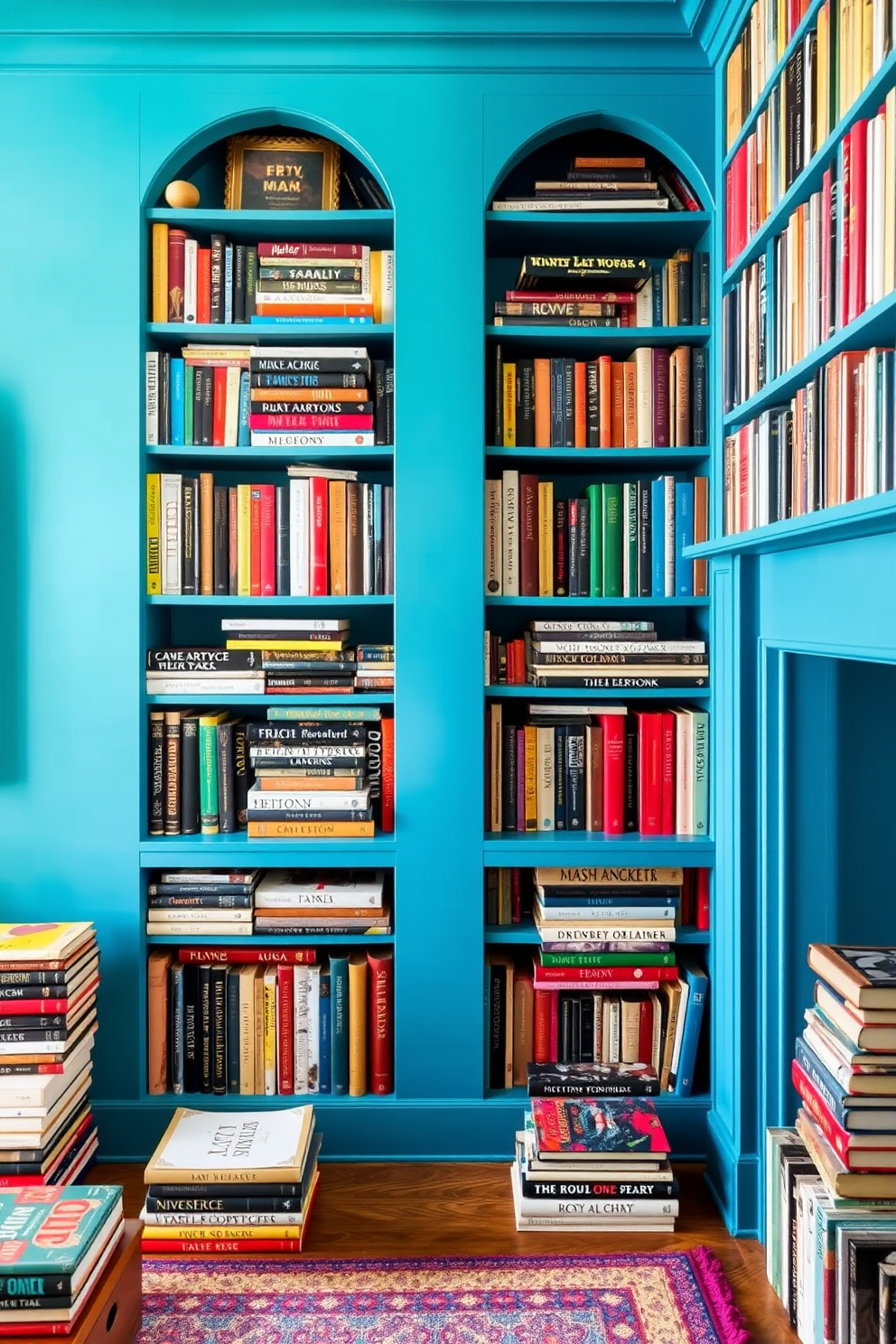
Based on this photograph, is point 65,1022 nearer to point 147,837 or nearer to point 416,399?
point 147,837

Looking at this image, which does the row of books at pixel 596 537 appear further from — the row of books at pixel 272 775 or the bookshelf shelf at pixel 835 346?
the row of books at pixel 272 775

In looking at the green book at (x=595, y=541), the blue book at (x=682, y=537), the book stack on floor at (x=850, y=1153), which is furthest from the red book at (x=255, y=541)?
the book stack on floor at (x=850, y=1153)

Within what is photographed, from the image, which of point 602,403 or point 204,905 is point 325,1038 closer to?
point 204,905

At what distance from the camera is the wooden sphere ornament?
2432 mm

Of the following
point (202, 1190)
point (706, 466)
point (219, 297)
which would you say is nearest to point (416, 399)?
point (219, 297)

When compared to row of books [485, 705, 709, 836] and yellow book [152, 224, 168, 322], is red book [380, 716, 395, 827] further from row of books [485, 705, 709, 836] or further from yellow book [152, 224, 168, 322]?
yellow book [152, 224, 168, 322]

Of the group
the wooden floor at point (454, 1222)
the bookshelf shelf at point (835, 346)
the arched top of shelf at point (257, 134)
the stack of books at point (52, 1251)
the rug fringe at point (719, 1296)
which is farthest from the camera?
the arched top of shelf at point (257, 134)

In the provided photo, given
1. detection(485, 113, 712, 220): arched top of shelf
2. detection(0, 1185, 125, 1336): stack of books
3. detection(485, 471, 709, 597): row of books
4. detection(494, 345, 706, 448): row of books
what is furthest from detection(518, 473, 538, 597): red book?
detection(0, 1185, 125, 1336): stack of books

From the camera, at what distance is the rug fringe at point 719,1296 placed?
1796mm

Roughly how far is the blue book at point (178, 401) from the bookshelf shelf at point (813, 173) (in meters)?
1.30

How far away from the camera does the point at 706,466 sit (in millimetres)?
2502

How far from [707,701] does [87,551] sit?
1551 mm

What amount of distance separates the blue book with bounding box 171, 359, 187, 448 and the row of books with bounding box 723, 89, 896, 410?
130 centimetres

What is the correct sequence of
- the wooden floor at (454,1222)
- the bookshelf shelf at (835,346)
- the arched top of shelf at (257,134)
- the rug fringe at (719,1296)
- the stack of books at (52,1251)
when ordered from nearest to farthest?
the bookshelf shelf at (835,346), the stack of books at (52,1251), the rug fringe at (719,1296), the wooden floor at (454,1222), the arched top of shelf at (257,134)
